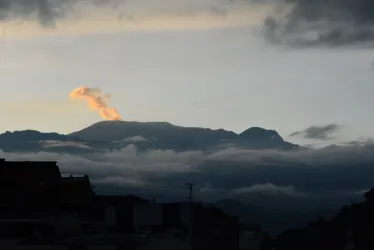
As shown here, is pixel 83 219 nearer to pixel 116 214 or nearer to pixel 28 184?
pixel 28 184

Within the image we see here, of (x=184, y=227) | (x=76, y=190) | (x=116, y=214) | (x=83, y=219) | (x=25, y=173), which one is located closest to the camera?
(x=83, y=219)

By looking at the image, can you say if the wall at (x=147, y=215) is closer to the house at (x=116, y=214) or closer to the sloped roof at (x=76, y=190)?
the house at (x=116, y=214)

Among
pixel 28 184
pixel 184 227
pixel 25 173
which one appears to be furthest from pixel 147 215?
pixel 28 184

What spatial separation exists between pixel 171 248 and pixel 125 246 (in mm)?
14194

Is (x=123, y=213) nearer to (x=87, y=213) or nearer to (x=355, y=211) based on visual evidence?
(x=87, y=213)

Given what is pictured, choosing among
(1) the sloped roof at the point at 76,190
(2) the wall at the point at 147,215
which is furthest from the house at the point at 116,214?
(1) the sloped roof at the point at 76,190

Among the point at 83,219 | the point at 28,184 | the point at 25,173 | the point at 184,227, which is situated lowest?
the point at 184,227

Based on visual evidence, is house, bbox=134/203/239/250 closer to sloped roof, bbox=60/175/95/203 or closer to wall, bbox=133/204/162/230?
wall, bbox=133/204/162/230

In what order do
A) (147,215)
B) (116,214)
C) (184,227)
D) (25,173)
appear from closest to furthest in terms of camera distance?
(25,173) → (116,214) → (184,227) → (147,215)

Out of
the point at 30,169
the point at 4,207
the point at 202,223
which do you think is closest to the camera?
the point at 4,207

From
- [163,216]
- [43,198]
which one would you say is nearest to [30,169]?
[43,198]

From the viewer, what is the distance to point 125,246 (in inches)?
4500

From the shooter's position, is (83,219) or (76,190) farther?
(76,190)

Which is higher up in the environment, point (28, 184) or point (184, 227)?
point (28, 184)
